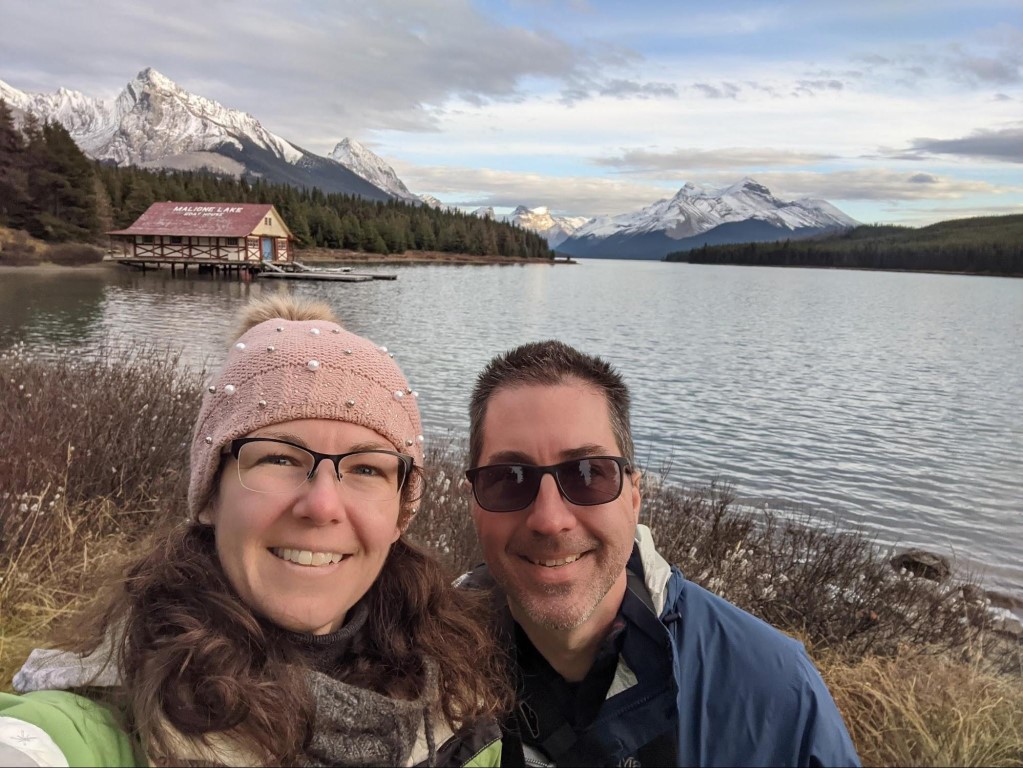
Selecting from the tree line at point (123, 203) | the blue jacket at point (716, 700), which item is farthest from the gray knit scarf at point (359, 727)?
the tree line at point (123, 203)

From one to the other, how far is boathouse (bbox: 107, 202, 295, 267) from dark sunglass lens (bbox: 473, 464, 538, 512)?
63.7 metres

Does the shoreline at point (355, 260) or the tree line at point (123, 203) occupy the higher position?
the tree line at point (123, 203)

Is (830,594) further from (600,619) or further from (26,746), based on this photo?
(26,746)

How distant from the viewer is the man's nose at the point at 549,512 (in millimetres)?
2459

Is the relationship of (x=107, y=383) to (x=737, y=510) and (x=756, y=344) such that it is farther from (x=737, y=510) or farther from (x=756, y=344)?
(x=756, y=344)

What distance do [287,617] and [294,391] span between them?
63 centimetres

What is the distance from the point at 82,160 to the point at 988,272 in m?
162

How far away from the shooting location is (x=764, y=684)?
2172 millimetres

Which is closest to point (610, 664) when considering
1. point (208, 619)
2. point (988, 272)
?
point (208, 619)

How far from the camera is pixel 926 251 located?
15712 centimetres

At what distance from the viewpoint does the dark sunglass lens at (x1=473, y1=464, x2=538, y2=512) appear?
100 inches

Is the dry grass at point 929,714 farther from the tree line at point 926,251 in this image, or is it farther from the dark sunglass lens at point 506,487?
the tree line at point 926,251

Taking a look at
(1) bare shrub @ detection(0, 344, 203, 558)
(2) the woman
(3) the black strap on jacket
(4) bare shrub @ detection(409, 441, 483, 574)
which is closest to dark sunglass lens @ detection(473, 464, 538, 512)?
(2) the woman

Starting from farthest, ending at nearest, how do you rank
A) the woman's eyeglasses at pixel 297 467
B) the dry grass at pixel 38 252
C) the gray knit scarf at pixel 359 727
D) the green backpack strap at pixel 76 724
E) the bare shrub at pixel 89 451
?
the dry grass at pixel 38 252 < the bare shrub at pixel 89 451 < the woman's eyeglasses at pixel 297 467 < the gray knit scarf at pixel 359 727 < the green backpack strap at pixel 76 724
